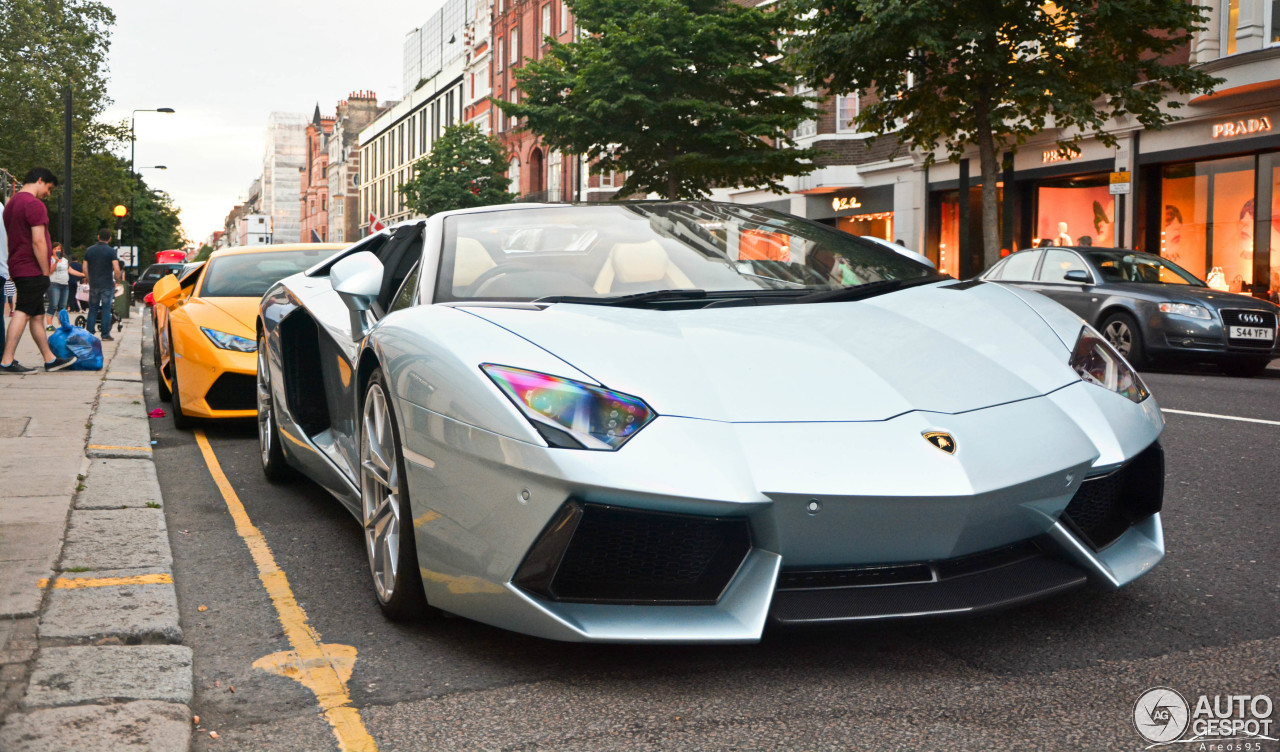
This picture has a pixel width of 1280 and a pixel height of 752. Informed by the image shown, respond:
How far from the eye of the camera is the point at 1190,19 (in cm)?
1686

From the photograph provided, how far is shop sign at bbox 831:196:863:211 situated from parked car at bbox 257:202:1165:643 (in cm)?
2974

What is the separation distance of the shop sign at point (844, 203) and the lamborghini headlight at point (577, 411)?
3063 cm

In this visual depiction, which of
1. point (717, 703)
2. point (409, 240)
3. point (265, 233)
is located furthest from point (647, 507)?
point (265, 233)

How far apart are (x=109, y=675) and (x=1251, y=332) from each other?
40.5 ft

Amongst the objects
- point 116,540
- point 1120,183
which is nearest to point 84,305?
point 1120,183

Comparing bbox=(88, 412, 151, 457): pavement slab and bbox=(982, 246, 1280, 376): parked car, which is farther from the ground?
bbox=(982, 246, 1280, 376): parked car

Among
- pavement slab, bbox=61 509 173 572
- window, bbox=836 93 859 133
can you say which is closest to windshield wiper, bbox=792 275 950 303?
pavement slab, bbox=61 509 173 572

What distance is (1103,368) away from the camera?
3385 millimetres

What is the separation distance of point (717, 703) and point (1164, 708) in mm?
955

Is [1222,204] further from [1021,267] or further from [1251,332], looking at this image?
[1251,332]

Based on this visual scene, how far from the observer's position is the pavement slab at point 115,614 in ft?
11.1

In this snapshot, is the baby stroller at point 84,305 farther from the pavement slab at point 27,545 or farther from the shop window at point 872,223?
the shop window at point 872,223

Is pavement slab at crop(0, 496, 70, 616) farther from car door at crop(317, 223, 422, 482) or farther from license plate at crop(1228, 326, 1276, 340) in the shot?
license plate at crop(1228, 326, 1276, 340)

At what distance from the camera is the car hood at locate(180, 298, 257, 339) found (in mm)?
7648
